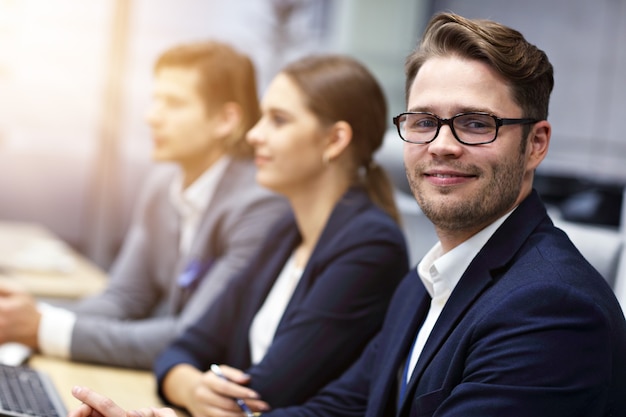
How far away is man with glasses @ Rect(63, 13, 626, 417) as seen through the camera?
1.05m

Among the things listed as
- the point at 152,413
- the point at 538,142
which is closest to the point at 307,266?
the point at 152,413

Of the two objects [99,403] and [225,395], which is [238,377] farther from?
[99,403]

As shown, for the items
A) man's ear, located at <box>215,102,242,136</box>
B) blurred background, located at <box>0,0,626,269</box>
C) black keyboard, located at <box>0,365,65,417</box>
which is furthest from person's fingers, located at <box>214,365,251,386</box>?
blurred background, located at <box>0,0,626,269</box>

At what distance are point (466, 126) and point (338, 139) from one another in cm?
68

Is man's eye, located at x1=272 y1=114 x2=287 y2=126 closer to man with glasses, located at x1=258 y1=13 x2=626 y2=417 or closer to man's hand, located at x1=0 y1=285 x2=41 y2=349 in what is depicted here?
man with glasses, located at x1=258 y1=13 x2=626 y2=417

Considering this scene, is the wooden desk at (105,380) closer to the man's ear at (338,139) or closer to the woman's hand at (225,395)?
the woman's hand at (225,395)

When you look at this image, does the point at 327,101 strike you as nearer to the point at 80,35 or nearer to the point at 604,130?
the point at 80,35

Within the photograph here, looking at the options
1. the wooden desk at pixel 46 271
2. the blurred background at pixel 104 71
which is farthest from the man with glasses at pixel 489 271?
the blurred background at pixel 104 71

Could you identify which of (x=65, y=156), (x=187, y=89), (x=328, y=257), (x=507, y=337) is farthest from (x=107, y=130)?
(x=507, y=337)

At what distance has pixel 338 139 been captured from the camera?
6.17ft

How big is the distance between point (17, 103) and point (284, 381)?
357cm

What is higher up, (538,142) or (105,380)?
(538,142)

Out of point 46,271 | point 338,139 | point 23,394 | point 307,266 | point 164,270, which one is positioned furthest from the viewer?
point 46,271

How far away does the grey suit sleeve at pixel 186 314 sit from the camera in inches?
82.0
